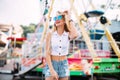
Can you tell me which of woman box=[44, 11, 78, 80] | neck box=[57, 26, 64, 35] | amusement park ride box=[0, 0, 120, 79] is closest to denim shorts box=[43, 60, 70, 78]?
woman box=[44, 11, 78, 80]

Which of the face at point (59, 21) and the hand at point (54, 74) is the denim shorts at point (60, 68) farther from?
the face at point (59, 21)

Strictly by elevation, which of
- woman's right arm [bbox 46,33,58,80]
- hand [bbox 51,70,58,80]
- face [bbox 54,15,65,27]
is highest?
face [bbox 54,15,65,27]

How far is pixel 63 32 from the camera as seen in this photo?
5.27ft

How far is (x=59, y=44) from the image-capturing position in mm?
1580

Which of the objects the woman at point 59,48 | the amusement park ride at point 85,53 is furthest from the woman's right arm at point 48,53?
the amusement park ride at point 85,53

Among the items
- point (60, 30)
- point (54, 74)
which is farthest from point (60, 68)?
point (60, 30)

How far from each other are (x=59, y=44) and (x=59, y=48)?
3cm

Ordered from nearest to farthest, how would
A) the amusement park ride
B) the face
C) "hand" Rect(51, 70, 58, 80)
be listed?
"hand" Rect(51, 70, 58, 80) → the face → the amusement park ride

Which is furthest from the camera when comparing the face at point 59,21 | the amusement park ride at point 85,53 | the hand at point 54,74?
the amusement park ride at point 85,53

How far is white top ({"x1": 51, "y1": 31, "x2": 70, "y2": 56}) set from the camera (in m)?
1.55

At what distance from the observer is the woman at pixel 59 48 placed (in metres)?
1.51

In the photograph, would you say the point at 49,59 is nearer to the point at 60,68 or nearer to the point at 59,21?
the point at 60,68

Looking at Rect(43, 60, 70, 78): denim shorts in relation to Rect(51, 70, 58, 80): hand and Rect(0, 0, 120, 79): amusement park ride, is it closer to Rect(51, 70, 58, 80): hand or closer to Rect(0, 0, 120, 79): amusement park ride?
Rect(51, 70, 58, 80): hand

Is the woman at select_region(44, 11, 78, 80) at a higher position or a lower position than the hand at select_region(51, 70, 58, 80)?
higher
